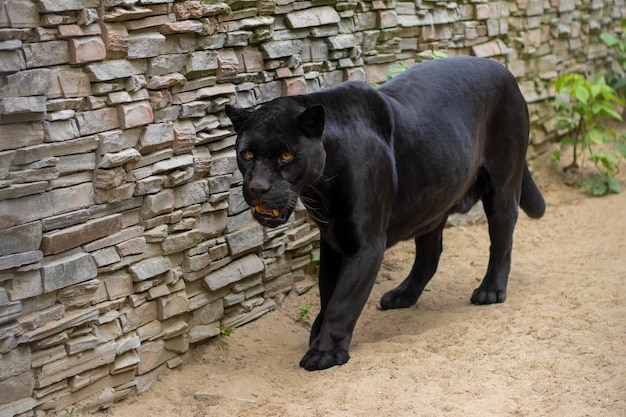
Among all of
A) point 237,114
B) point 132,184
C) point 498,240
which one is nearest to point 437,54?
point 498,240

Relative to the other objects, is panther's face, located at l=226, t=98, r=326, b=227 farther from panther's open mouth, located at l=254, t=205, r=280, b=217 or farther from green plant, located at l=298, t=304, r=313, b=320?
green plant, located at l=298, t=304, r=313, b=320

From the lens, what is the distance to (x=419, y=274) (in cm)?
586

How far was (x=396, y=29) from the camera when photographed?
260 inches

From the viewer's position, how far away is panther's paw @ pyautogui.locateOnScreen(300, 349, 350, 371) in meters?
4.68

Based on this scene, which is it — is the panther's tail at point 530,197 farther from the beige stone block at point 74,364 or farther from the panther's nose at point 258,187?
the beige stone block at point 74,364

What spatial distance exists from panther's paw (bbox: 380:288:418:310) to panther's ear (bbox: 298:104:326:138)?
1.88 meters

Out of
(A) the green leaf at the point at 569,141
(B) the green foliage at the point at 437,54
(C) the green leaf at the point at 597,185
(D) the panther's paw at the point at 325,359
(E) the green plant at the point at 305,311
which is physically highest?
(B) the green foliage at the point at 437,54

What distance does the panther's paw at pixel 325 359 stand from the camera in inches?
184

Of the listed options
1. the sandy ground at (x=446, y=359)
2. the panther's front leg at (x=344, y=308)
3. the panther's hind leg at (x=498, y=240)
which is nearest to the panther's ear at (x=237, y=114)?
the panther's front leg at (x=344, y=308)

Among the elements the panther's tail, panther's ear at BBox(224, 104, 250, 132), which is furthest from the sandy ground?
panther's ear at BBox(224, 104, 250, 132)

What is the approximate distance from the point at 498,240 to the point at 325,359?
5.79ft

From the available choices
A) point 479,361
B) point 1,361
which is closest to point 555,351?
point 479,361

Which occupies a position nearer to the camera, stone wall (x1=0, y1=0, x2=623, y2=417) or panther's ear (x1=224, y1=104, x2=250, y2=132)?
stone wall (x1=0, y1=0, x2=623, y2=417)

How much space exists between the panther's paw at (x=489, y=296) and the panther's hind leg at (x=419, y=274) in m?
0.36
